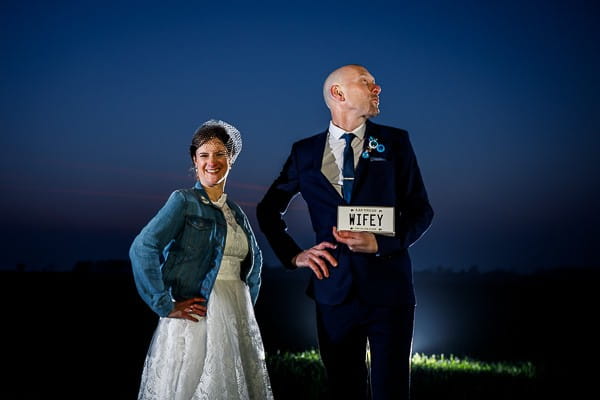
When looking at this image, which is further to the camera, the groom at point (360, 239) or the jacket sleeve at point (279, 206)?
the jacket sleeve at point (279, 206)

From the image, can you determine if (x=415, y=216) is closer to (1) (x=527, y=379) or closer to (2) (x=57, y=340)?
(1) (x=527, y=379)

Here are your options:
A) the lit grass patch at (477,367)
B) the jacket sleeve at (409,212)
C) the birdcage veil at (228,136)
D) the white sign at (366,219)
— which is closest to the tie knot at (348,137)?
the jacket sleeve at (409,212)

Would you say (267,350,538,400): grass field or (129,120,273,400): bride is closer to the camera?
(129,120,273,400): bride

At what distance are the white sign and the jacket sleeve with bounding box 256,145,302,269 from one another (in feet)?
1.47

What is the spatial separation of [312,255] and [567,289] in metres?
9.36

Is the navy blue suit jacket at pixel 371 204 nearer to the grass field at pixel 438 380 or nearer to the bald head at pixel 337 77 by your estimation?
the bald head at pixel 337 77

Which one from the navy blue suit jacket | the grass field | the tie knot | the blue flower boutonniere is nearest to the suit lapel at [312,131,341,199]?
the navy blue suit jacket

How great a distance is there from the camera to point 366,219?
9.68 feet

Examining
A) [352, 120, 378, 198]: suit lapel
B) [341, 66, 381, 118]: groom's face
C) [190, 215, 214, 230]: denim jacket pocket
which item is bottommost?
[190, 215, 214, 230]: denim jacket pocket

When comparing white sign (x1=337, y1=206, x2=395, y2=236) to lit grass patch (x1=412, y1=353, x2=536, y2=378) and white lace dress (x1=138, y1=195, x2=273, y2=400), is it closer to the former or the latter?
white lace dress (x1=138, y1=195, x2=273, y2=400)

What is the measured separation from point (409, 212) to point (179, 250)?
1217 mm

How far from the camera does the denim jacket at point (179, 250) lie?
3.29 meters

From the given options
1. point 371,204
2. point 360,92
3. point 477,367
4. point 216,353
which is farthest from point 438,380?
point 360,92

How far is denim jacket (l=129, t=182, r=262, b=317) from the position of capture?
3285 mm
